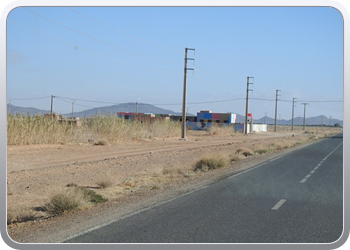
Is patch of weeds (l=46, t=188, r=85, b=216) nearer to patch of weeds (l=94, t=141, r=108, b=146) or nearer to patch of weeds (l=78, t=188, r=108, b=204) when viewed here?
patch of weeds (l=78, t=188, r=108, b=204)

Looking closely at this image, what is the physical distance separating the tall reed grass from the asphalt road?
15506mm

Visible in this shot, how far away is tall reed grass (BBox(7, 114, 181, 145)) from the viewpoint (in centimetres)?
2570

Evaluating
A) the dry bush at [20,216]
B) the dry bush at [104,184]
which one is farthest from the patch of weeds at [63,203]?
the dry bush at [104,184]

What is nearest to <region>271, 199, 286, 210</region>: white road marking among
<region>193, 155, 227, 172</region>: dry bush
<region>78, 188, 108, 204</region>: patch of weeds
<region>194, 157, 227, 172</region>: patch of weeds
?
<region>78, 188, 108, 204</region>: patch of weeds

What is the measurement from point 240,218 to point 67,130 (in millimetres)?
23340

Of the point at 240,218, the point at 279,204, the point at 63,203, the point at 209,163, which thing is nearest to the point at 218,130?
the point at 209,163

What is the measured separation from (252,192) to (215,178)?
397 cm

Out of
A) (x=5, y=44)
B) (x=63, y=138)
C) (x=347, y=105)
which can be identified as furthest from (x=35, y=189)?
(x=63, y=138)

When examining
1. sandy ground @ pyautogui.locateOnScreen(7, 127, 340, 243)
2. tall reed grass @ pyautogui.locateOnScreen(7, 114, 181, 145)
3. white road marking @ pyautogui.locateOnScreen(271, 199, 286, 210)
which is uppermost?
tall reed grass @ pyautogui.locateOnScreen(7, 114, 181, 145)

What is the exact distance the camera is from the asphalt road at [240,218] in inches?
284

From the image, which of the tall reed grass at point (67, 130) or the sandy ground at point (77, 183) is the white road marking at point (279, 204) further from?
the tall reed grass at point (67, 130)

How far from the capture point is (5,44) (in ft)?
14.8

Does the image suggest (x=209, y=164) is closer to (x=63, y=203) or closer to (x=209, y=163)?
(x=209, y=163)

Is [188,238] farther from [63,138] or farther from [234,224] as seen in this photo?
[63,138]
